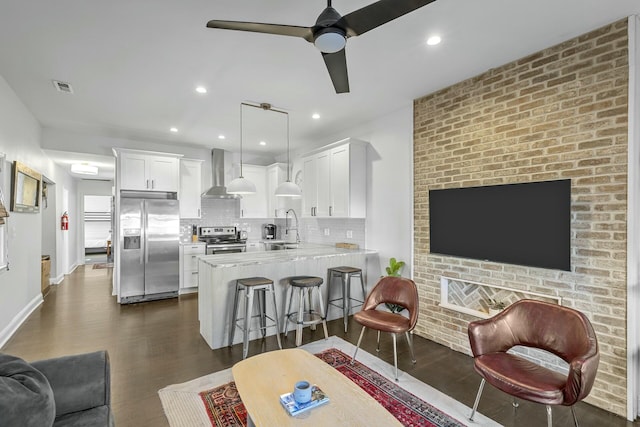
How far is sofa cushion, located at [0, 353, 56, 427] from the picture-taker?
120 cm

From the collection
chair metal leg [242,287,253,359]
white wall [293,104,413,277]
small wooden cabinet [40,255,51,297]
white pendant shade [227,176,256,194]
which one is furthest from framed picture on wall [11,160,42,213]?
white wall [293,104,413,277]

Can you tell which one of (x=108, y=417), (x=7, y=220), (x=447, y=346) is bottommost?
(x=447, y=346)

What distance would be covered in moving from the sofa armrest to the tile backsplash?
11.8 ft

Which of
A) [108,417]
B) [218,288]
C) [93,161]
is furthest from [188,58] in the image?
[93,161]

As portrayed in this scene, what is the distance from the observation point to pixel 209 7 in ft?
7.00

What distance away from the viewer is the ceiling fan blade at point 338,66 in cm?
192

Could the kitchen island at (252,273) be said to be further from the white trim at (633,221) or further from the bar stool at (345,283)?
the white trim at (633,221)

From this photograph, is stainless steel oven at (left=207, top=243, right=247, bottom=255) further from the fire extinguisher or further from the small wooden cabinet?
the fire extinguisher

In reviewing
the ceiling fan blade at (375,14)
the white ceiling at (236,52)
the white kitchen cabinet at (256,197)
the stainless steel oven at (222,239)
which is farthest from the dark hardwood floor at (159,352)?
the white ceiling at (236,52)

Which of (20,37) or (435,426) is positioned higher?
(20,37)

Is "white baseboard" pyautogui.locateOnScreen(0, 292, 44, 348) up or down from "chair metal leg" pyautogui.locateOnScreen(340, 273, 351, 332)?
down

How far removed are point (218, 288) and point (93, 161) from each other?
4655 mm

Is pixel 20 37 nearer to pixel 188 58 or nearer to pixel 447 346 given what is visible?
pixel 188 58

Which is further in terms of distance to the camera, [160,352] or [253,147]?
[253,147]
